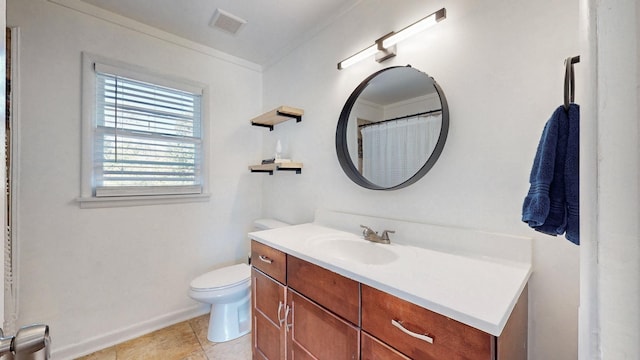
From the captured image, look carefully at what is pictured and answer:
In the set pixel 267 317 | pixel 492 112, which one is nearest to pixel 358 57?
pixel 492 112

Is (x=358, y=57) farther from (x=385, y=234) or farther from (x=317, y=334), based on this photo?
(x=317, y=334)

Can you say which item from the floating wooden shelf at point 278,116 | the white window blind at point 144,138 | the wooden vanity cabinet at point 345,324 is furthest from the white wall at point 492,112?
the white window blind at point 144,138

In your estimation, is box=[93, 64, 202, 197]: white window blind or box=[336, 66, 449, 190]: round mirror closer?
box=[336, 66, 449, 190]: round mirror

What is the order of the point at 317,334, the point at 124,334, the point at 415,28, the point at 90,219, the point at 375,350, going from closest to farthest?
the point at 375,350, the point at 317,334, the point at 415,28, the point at 90,219, the point at 124,334

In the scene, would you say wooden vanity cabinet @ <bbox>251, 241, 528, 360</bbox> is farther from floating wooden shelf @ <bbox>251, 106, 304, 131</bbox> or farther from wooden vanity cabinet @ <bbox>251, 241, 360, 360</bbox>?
floating wooden shelf @ <bbox>251, 106, 304, 131</bbox>

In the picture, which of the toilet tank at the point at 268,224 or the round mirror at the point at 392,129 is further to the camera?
the toilet tank at the point at 268,224

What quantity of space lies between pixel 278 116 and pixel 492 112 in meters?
1.53

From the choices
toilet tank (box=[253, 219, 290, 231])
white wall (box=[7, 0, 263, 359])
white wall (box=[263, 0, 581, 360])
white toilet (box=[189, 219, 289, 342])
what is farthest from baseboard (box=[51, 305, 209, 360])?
white wall (box=[263, 0, 581, 360])

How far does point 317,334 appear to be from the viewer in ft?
3.54

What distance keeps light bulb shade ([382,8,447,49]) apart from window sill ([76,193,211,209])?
6.09 ft

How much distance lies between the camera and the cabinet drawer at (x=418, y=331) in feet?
2.17

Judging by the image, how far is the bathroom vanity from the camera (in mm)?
701

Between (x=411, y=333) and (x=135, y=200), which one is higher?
(x=135, y=200)

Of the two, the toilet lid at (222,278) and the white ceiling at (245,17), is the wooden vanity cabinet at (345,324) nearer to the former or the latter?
the toilet lid at (222,278)
